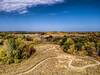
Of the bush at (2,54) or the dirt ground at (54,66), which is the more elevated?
the bush at (2,54)

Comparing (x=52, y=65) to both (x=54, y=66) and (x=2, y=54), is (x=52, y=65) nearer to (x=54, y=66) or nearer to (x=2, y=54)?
(x=54, y=66)

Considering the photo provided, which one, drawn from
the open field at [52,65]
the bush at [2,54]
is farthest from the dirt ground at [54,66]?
the bush at [2,54]

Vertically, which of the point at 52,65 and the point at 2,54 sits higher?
the point at 2,54

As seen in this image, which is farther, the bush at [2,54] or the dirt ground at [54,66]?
the bush at [2,54]

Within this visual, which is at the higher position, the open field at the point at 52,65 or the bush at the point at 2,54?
the bush at the point at 2,54

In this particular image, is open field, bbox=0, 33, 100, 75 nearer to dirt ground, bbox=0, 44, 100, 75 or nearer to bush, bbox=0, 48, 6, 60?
dirt ground, bbox=0, 44, 100, 75

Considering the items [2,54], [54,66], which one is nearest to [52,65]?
[54,66]

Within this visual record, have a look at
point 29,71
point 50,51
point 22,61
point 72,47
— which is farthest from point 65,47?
point 29,71

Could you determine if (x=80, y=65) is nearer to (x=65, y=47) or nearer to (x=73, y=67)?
(x=73, y=67)

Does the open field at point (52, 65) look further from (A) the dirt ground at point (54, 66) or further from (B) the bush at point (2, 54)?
(B) the bush at point (2, 54)

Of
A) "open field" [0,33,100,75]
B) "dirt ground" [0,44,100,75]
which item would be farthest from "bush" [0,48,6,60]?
"dirt ground" [0,44,100,75]

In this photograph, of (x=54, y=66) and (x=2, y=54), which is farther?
(x=2, y=54)
